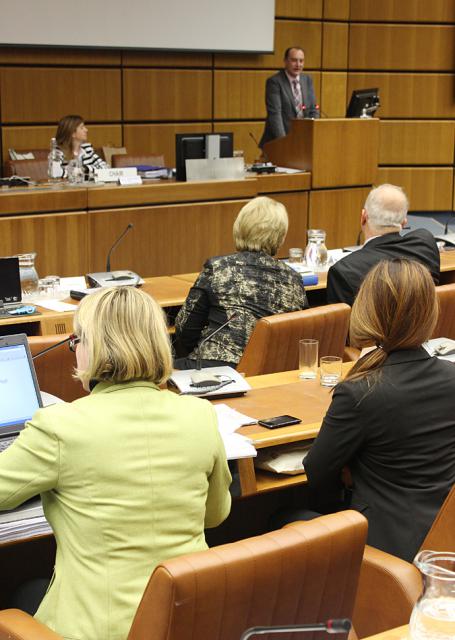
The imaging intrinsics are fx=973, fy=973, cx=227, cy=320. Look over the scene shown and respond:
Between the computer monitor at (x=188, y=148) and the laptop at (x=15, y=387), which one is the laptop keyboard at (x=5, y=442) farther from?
the computer monitor at (x=188, y=148)

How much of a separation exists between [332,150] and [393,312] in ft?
17.9

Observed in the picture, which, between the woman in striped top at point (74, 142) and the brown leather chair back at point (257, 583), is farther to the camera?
the woman in striped top at point (74, 142)

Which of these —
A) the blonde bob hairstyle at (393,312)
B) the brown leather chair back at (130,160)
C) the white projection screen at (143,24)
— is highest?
the white projection screen at (143,24)

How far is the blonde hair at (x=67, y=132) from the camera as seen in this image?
753 centimetres

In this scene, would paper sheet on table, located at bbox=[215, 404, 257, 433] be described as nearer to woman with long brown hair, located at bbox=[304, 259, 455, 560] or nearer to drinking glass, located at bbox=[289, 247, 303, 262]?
woman with long brown hair, located at bbox=[304, 259, 455, 560]

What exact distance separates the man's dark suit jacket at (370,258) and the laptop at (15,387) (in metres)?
1.90

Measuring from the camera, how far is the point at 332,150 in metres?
7.62

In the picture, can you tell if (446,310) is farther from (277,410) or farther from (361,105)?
(361,105)

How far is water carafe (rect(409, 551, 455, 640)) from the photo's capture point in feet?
4.17

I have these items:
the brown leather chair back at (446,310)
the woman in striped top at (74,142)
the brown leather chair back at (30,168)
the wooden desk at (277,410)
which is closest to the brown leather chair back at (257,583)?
the wooden desk at (277,410)

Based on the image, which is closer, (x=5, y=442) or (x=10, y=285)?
(x=5, y=442)

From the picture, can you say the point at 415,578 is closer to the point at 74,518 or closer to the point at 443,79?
the point at 74,518

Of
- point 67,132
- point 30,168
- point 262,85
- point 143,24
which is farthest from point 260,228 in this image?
point 262,85

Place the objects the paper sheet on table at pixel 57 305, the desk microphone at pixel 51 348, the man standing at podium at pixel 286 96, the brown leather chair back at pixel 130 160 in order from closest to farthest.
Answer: the desk microphone at pixel 51 348 → the paper sheet on table at pixel 57 305 → the brown leather chair back at pixel 130 160 → the man standing at podium at pixel 286 96
